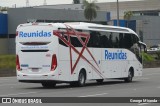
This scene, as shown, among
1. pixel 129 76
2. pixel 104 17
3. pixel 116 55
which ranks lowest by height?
pixel 129 76

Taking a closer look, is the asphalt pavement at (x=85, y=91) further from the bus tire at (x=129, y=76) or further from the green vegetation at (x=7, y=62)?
the green vegetation at (x=7, y=62)

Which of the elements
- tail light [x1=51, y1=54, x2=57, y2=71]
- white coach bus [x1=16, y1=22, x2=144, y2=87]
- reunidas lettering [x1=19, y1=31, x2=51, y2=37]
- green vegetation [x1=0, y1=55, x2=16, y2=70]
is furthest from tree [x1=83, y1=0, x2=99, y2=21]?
tail light [x1=51, y1=54, x2=57, y2=71]

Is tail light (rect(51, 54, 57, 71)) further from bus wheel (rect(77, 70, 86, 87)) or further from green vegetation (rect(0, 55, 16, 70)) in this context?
green vegetation (rect(0, 55, 16, 70))

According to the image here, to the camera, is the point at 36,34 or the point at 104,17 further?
the point at 104,17

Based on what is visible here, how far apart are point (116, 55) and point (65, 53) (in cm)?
554

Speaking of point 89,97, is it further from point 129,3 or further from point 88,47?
point 129,3

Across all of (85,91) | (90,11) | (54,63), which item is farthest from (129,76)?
(90,11)

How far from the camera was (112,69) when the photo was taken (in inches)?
1235

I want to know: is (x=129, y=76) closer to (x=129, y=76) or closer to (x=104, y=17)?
(x=129, y=76)

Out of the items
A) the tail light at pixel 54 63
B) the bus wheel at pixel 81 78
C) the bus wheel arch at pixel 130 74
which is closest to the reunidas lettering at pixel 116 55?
the bus wheel arch at pixel 130 74

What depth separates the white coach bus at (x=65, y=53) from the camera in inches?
1036

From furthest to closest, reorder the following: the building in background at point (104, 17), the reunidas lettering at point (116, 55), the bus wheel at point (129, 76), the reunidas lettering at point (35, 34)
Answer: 1. the building in background at point (104, 17)
2. the bus wheel at point (129, 76)
3. the reunidas lettering at point (116, 55)
4. the reunidas lettering at point (35, 34)

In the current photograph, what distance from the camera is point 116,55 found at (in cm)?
3172

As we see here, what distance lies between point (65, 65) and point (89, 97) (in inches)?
237
